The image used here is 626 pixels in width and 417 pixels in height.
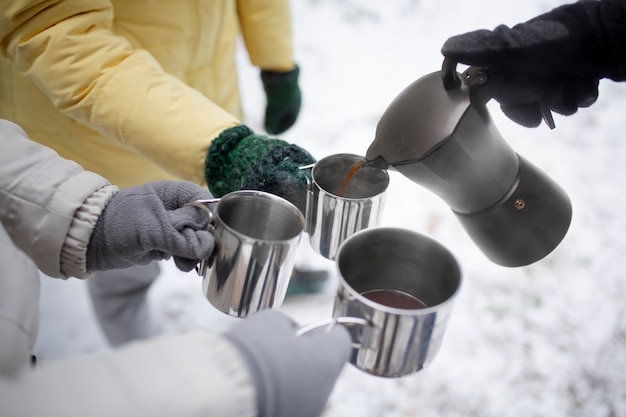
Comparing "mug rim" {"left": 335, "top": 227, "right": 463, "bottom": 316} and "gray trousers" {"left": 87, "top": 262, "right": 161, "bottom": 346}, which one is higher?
"mug rim" {"left": 335, "top": 227, "right": 463, "bottom": 316}

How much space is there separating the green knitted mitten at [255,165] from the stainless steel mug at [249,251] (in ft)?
0.25

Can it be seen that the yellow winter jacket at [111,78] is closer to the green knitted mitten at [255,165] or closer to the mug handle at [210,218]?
the green knitted mitten at [255,165]

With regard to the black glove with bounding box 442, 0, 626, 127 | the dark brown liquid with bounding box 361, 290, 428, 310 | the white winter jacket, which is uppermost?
the black glove with bounding box 442, 0, 626, 127

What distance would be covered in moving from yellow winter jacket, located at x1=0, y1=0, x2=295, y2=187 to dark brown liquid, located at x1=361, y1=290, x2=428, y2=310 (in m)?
0.34

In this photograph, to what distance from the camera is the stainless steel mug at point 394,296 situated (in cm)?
58

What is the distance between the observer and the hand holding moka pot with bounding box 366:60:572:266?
2.38 feet

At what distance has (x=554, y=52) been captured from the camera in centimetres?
77

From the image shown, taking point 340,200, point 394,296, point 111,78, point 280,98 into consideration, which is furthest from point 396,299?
point 280,98

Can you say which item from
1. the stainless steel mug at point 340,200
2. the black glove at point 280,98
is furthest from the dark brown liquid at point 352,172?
the black glove at point 280,98

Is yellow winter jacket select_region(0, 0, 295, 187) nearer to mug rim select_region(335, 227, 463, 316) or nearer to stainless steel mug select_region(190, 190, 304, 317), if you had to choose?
stainless steel mug select_region(190, 190, 304, 317)

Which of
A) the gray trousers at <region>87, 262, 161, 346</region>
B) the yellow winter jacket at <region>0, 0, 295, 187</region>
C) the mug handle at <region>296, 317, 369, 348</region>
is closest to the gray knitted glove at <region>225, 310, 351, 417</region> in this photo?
the mug handle at <region>296, 317, 369, 348</region>

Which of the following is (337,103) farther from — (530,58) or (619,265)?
(530,58)

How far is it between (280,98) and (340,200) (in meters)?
0.74

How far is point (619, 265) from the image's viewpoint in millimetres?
1720
